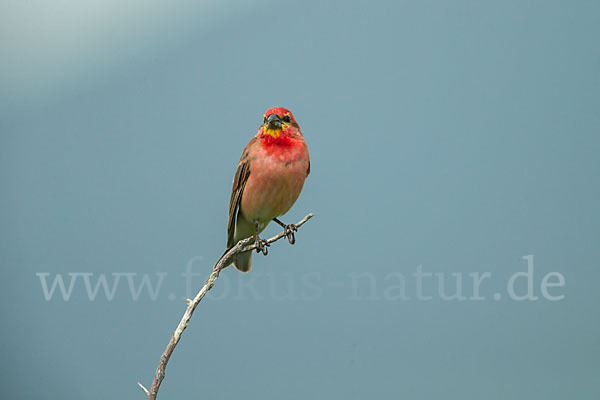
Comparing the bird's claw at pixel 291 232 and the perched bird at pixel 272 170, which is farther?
the bird's claw at pixel 291 232

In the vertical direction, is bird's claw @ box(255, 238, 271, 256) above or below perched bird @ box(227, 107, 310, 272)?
below

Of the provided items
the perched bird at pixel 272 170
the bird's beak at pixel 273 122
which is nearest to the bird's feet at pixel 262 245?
the perched bird at pixel 272 170

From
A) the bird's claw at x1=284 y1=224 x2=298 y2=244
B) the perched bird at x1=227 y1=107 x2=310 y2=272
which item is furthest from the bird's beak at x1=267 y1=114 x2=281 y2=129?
the bird's claw at x1=284 y1=224 x2=298 y2=244

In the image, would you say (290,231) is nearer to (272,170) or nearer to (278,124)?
(272,170)

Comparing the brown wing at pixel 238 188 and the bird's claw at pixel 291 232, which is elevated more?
the brown wing at pixel 238 188

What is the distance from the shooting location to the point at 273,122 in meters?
2.42

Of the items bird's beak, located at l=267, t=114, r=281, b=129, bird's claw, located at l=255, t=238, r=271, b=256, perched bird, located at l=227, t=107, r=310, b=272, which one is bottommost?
bird's claw, located at l=255, t=238, r=271, b=256

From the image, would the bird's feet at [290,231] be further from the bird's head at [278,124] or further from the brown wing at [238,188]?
the bird's head at [278,124]

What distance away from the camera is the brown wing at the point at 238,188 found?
2553 millimetres

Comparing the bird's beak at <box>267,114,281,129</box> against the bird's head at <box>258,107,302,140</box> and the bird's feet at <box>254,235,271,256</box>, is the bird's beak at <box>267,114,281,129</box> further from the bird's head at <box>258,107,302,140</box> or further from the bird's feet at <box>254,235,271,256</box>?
the bird's feet at <box>254,235,271,256</box>

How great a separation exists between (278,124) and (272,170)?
0.19 meters

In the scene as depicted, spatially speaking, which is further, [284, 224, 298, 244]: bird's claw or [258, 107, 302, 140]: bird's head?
[284, 224, 298, 244]: bird's claw

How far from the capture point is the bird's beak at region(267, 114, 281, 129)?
2.41m

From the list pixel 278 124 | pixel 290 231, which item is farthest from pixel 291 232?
pixel 278 124
